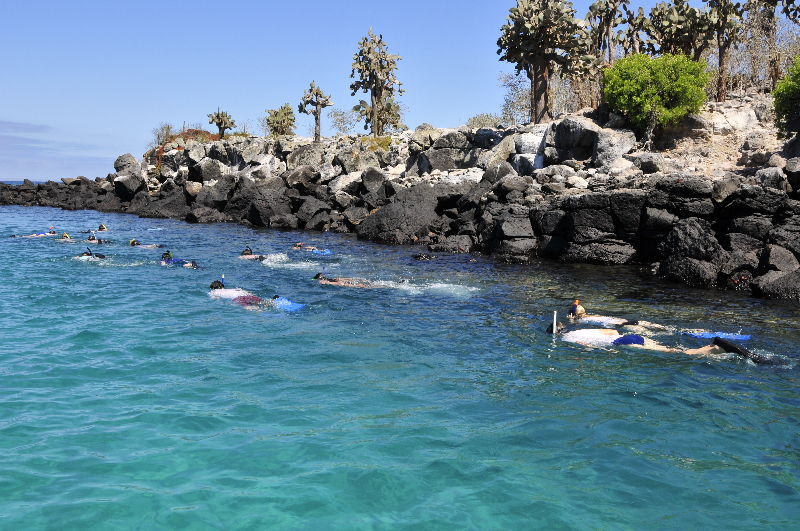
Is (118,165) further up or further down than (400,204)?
further up

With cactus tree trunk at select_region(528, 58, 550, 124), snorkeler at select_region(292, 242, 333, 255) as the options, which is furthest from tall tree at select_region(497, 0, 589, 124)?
snorkeler at select_region(292, 242, 333, 255)

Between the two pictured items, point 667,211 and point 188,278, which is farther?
point 667,211

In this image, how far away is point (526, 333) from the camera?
14.1m

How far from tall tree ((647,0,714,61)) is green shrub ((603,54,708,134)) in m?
6.36

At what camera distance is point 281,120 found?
67.8 metres

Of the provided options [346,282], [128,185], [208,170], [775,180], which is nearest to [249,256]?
[346,282]

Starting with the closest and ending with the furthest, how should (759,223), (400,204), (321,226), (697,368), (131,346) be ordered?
(697,368) → (131,346) → (759,223) → (400,204) → (321,226)

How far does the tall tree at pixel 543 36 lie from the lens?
129ft

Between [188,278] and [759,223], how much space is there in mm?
20204

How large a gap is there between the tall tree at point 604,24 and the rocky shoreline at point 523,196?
11.6 m

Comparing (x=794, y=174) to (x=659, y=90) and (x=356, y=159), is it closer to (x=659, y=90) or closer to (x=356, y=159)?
(x=659, y=90)

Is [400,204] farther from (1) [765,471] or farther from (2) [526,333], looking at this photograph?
(1) [765,471]

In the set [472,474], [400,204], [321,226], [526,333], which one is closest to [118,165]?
[321,226]

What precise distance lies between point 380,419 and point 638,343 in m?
6.81
